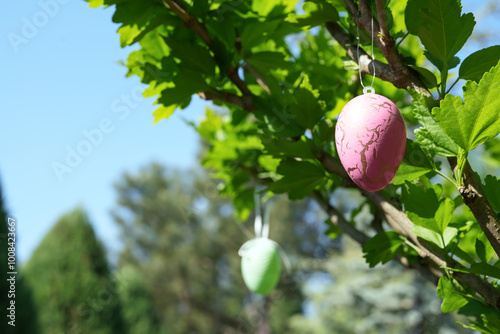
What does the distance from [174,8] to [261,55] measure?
218 millimetres

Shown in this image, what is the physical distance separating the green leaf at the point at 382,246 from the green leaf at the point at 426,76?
28cm

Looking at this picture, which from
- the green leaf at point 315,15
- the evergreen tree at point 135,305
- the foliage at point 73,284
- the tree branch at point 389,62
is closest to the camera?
the tree branch at point 389,62

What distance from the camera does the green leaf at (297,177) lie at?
0.90 meters

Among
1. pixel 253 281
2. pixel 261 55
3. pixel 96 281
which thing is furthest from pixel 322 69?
pixel 96 281

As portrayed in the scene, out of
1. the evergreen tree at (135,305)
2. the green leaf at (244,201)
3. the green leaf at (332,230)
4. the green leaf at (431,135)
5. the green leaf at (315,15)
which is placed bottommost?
the evergreen tree at (135,305)

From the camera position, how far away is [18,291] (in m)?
3.60

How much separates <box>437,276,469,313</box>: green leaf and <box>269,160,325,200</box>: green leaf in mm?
305

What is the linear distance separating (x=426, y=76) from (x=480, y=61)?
0.09 meters

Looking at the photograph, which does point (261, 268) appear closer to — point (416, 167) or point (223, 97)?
point (223, 97)

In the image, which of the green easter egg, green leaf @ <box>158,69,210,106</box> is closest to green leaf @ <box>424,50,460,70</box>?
green leaf @ <box>158,69,210,106</box>

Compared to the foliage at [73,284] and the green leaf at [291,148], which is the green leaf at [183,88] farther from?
the foliage at [73,284]

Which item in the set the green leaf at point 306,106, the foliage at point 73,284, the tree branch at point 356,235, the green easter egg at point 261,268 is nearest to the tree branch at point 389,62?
the green leaf at point 306,106

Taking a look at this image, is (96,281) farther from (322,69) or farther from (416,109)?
(416,109)

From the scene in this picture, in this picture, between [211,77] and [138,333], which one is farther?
[138,333]
